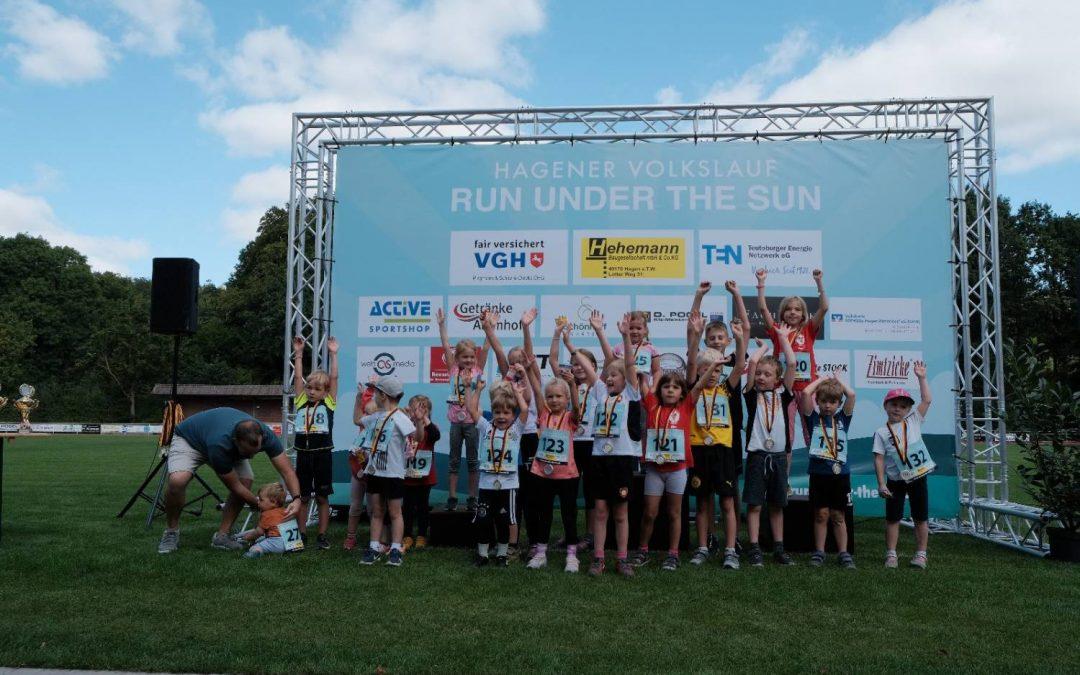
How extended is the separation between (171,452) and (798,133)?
24.7 ft

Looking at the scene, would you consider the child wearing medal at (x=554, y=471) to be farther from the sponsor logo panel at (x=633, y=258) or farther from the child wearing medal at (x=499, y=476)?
the sponsor logo panel at (x=633, y=258)

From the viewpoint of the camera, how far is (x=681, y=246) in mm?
9016

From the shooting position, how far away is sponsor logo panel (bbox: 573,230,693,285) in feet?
29.5

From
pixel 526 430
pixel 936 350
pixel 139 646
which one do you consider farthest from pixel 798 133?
pixel 139 646

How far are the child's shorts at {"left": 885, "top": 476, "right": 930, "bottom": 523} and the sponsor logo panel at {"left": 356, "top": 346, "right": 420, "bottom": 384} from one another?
5307 mm

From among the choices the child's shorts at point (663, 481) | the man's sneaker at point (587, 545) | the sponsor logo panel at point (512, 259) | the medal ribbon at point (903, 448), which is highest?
the sponsor logo panel at point (512, 259)

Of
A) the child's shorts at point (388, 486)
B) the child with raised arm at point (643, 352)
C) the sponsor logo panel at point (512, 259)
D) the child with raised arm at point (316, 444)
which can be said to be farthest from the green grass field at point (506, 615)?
the sponsor logo panel at point (512, 259)

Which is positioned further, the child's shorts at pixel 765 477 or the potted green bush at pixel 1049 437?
the potted green bush at pixel 1049 437

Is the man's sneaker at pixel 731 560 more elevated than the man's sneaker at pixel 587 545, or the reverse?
the man's sneaker at pixel 731 560

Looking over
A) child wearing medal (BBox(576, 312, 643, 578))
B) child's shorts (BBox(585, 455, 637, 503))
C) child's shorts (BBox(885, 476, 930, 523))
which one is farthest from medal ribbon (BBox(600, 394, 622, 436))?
child's shorts (BBox(885, 476, 930, 523))

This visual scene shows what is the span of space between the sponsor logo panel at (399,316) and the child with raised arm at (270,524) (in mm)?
2872

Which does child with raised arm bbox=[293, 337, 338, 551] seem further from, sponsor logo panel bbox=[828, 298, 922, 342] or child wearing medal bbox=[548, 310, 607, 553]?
sponsor logo panel bbox=[828, 298, 922, 342]

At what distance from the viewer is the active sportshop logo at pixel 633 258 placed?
9.01m

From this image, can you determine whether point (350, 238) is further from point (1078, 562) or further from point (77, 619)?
point (1078, 562)
